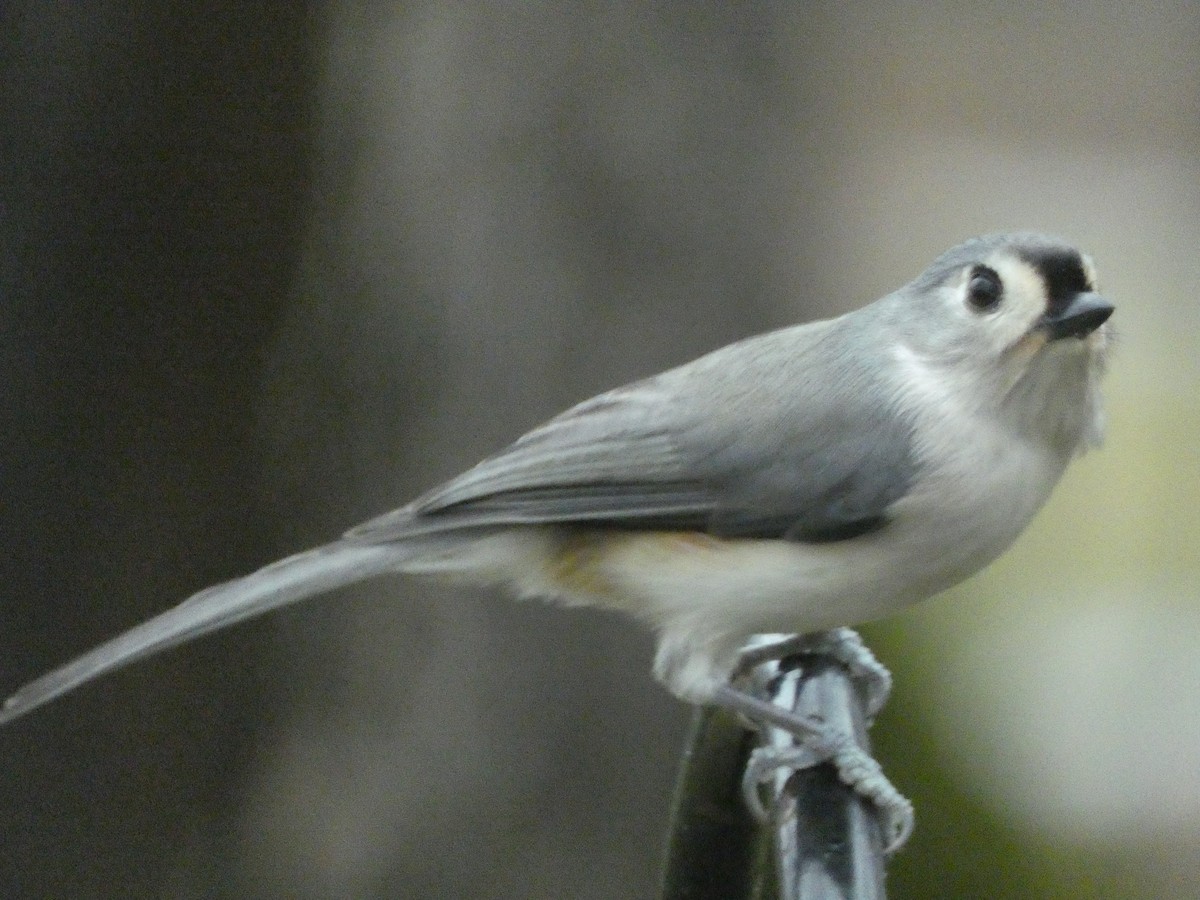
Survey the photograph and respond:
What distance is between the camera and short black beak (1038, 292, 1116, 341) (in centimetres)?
173

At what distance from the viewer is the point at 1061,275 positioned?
177 centimetres

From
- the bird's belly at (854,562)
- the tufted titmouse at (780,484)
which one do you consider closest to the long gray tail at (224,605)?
the tufted titmouse at (780,484)

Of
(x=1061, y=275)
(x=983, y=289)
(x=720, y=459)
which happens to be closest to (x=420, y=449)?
(x=720, y=459)

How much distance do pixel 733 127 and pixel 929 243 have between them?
1358 mm

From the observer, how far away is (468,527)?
224 centimetres

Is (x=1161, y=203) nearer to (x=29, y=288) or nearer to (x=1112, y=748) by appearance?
(x=1112, y=748)

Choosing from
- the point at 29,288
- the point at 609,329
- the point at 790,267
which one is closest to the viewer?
the point at 29,288

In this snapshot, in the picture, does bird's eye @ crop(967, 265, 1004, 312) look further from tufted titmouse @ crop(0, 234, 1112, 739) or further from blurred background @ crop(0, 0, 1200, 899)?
blurred background @ crop(0, 0, 1200, 899)

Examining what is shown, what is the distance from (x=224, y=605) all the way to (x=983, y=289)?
42.4 inches

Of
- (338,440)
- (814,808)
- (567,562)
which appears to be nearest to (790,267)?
(338,440)

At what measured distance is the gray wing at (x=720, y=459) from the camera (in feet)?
6.74

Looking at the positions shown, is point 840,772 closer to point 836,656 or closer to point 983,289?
point 836,656

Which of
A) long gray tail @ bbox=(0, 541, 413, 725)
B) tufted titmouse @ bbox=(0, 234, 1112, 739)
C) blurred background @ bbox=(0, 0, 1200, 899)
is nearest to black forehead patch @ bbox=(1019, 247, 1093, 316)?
tufted titmouse @ bbox=(0, 234, 1112, 739)

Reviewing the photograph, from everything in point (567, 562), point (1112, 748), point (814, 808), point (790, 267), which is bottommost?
point (814, 808)
